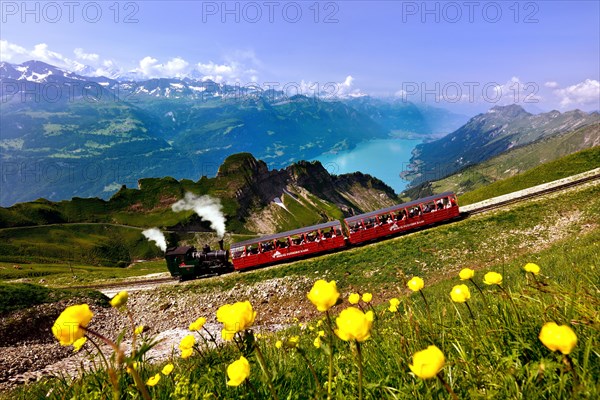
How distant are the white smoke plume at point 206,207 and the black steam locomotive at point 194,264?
86838 millimetres

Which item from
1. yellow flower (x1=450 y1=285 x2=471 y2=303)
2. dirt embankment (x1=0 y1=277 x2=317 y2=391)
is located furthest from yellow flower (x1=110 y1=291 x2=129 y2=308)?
dirt embankment (x1=0 y1=277 x2=317 y2=391)

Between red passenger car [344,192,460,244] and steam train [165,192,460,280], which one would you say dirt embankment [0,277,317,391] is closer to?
steam train [165,192,460,280]

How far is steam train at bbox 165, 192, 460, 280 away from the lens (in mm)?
31250

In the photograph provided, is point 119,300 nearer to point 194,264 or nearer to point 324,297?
point 324,297

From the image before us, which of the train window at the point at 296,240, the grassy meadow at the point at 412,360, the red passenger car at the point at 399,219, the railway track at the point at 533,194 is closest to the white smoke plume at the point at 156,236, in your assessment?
the train window at the point at 296,240

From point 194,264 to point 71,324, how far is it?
32.0 meters

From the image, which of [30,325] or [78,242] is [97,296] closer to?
[30,325]

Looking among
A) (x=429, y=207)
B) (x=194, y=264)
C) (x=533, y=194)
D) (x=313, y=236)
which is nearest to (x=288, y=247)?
(x=313, y=236)

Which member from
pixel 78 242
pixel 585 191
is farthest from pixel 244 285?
pixel 78 242

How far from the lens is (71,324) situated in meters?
1.98

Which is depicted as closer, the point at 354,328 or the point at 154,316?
the point at 354,328

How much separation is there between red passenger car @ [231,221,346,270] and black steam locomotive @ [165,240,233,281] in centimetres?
187

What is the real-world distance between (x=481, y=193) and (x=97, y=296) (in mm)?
58863

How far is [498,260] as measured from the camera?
23.0 m
